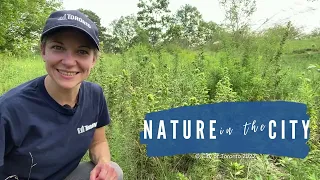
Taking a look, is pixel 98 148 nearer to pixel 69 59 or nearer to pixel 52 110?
pixel 52 110

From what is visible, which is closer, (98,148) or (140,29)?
(98,148)

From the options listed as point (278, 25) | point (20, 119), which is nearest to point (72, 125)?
point (20, 119)

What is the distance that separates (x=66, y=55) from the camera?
1.69 metres

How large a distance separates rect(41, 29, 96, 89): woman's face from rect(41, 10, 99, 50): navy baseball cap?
0.03m

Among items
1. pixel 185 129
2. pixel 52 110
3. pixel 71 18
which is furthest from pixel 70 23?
pixel 185 129

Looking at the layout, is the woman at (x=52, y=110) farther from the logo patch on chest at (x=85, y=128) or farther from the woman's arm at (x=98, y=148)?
the woman's arm at (x=98, y=148)

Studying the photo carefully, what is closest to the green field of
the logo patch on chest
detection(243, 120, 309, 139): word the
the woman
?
detection(243, 120, 309, 139): word the

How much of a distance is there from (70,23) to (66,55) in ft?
0.52

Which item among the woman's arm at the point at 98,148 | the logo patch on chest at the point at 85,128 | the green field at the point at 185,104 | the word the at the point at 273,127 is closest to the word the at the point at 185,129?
the green field at the point at 185,104

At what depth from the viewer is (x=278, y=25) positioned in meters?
4.65

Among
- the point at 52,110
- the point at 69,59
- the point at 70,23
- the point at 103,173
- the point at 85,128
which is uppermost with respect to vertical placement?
the point at 70,23

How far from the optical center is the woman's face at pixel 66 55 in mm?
1669

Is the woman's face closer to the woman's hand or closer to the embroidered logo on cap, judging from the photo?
the embroidered logo on cap

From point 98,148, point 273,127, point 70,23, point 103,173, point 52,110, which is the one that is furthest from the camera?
point 273,127
